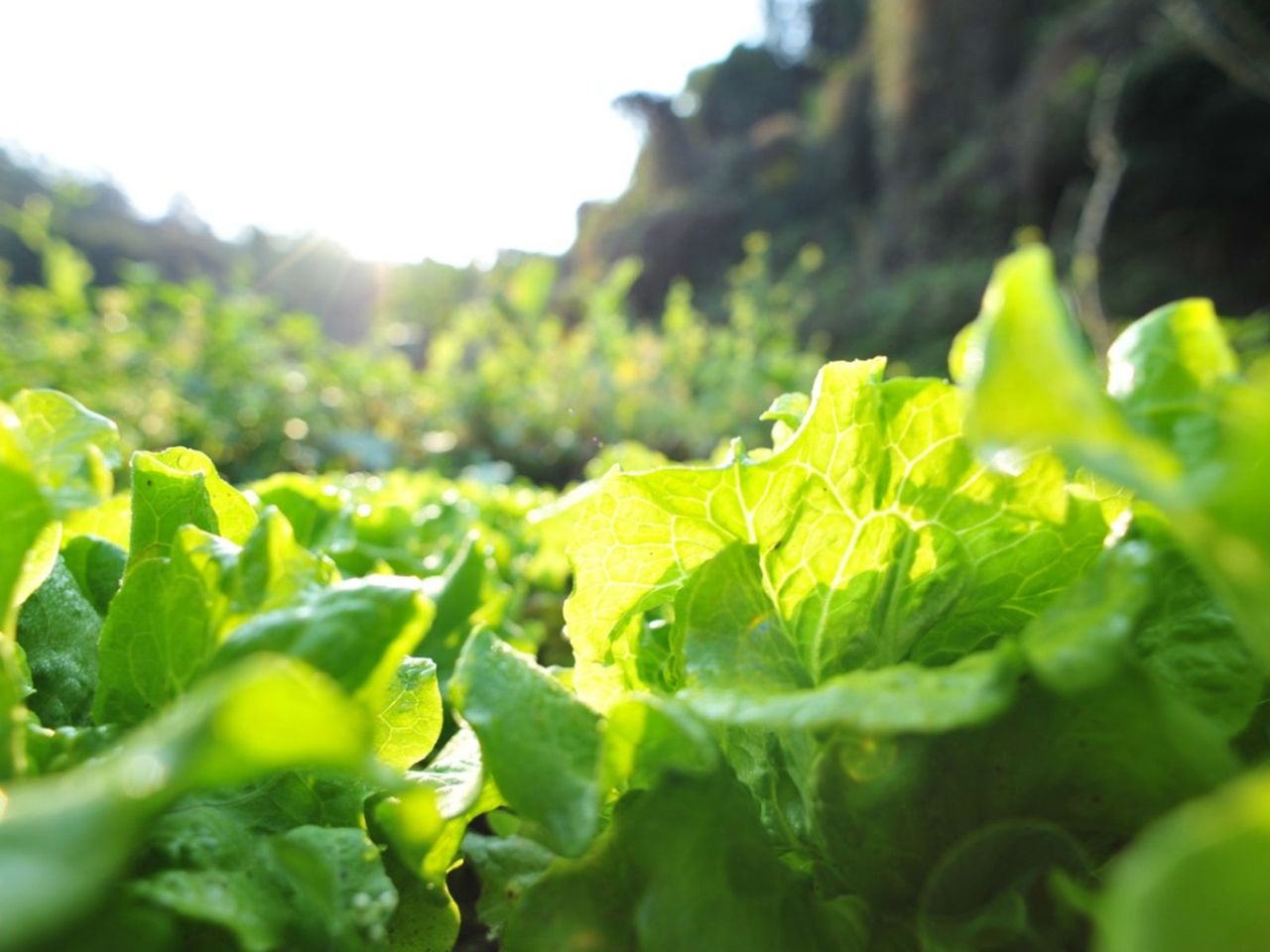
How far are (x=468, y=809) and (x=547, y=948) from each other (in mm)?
100

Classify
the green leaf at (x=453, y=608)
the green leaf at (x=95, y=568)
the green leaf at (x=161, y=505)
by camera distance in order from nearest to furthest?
the green leaf at (x=161, y=505) → the green leaf at (x=95, y=568) → the green leaf at (x=453, y=608)

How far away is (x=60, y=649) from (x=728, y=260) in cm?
2003

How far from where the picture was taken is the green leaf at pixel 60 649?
60 cm

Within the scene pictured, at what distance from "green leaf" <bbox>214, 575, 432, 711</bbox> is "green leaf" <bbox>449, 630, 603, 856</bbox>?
6 centimetres

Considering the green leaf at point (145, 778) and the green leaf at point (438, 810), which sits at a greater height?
the green leaf at point (145, 778)

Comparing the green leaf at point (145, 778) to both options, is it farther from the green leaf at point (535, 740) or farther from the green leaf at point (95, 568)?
the green leaf at point (95, 568)

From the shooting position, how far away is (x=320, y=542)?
1.08 metres

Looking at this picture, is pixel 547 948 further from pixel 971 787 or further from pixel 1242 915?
pixel 1242 915

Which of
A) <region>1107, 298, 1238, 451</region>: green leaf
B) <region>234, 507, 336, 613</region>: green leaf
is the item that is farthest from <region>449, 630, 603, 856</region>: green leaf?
<region>1107, 298, 1238, 451</region>: green leaf

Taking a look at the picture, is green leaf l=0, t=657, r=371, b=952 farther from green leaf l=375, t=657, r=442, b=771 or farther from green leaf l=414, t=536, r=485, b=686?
green leaf l=414, t=536, r=485, b=686

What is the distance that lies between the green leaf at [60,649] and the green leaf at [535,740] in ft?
1.03

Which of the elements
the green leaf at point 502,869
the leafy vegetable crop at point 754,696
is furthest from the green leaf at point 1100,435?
the green leaf at point 502,869

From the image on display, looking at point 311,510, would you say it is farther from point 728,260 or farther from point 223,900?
point 728,260

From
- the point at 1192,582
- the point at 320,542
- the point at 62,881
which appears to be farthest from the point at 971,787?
the point at 320,542
